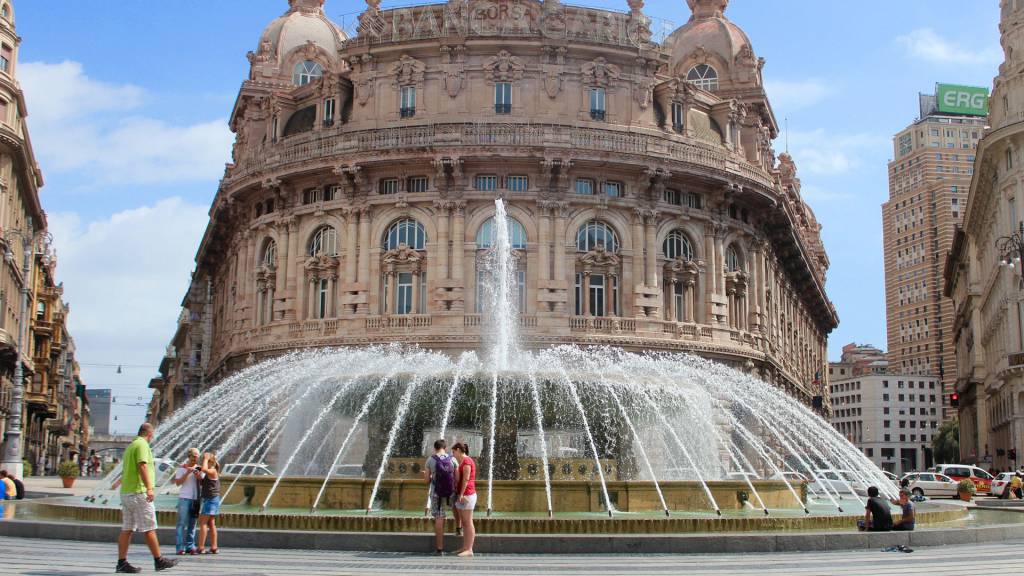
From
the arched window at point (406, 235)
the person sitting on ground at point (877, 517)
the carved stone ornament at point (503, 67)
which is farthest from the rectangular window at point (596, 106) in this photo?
the person sitting on ground at point (877, 517)

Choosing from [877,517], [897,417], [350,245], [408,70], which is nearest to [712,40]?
[408,70]

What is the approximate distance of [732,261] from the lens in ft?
171

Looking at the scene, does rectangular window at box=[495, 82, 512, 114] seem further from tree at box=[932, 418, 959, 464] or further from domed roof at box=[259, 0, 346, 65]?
tree at box=[932, 418, 959, 464]

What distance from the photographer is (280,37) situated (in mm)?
62656

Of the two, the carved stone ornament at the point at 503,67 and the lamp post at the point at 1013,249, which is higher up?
the carved stone ornament at the point at 503,67

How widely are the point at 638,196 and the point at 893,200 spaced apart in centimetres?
12755

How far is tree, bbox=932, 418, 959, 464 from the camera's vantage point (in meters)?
119

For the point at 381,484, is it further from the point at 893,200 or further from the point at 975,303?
the point at 893,200

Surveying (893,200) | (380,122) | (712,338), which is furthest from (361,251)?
(893,200)

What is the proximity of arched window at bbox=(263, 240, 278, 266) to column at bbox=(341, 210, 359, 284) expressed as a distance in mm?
4713

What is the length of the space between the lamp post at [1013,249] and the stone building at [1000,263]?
10cm

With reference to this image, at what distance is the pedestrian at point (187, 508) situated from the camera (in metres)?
15.2

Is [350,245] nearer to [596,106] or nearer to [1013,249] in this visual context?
[596,106]

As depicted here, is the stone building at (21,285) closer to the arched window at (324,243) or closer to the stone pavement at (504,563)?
the arched window at (324,243)
